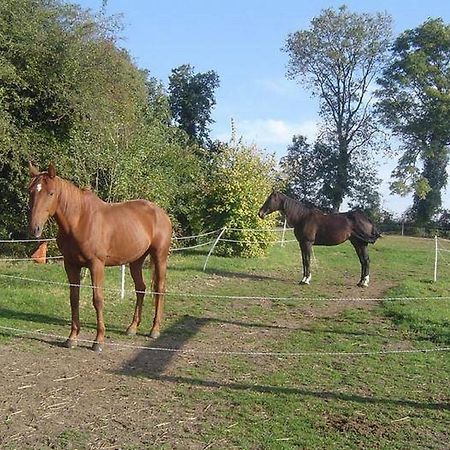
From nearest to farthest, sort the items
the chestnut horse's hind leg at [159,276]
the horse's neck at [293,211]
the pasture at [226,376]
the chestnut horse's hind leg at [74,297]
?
the pasture at [226,376] < the chestnut horse's hind leg at [74,297] < the chestnut horse's hind leg at [159,276] < the horse's neck at [293,211]

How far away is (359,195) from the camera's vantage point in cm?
4238

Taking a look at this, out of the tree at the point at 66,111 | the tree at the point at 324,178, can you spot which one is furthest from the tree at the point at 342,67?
the tree at the point at 66,111

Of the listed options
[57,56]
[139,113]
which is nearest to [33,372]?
[57,56]

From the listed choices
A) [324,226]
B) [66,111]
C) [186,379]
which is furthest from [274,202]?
[186,379]

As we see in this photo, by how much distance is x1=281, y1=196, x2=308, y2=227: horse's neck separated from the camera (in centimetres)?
1306

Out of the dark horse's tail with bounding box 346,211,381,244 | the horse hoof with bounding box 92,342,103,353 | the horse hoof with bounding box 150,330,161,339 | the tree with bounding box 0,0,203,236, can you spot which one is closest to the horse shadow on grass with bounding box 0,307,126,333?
the horse hoof with bounding box 150,330,161,339

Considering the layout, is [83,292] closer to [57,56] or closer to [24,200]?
Result: [24,200]

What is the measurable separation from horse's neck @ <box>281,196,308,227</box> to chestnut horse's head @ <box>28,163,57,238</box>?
746cm

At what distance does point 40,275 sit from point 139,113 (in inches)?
315

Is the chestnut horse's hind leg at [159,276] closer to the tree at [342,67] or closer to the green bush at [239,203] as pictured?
the green bush at [239,203]

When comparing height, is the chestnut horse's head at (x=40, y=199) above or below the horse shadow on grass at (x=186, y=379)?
above

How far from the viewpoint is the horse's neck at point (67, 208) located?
21.5ft

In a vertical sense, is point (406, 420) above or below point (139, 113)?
below

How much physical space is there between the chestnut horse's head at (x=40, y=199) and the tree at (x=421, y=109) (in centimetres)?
3432
